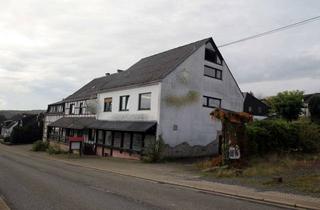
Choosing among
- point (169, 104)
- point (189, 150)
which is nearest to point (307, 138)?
point (189, 150)

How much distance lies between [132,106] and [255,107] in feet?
123

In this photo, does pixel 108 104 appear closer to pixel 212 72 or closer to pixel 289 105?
pixel 212 72

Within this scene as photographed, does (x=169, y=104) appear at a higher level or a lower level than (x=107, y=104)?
lower

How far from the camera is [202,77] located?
32.6m

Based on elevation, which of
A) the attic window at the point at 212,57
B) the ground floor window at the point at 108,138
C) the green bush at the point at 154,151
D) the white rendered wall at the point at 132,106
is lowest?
the green bush at the point at 154,151

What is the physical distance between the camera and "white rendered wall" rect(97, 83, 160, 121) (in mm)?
29594

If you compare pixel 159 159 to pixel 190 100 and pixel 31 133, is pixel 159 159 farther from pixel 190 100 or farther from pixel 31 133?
pixel 31 133

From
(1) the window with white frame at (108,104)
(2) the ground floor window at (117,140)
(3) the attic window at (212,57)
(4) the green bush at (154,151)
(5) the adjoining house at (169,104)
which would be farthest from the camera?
(1) the window with white frame at (108,104)

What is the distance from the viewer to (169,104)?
29656mm

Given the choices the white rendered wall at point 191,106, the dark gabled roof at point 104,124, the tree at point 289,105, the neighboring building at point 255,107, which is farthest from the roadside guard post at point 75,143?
the neighboring building at point 255,107

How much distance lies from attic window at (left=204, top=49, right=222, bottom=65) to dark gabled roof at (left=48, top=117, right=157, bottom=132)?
8641 mm

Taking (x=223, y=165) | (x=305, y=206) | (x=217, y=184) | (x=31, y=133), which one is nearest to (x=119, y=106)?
(x=223, y=165)

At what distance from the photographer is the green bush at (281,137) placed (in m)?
23.5

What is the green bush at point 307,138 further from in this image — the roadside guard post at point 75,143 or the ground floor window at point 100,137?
the roadside guard post at point 75,143
